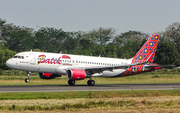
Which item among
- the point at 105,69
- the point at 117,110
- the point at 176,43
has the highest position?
the point at 176,43

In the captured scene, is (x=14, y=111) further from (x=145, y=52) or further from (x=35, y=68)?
(x=145, y=52)

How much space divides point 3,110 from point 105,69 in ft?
78.2

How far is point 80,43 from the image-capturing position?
135375 millimetres

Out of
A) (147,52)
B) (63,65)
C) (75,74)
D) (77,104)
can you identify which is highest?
(147,52)

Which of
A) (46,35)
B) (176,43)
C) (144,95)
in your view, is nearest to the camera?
(144,95)

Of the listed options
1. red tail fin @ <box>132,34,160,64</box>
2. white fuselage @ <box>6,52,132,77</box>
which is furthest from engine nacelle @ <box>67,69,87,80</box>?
red tail fin @ <box>132,34,160,64</box>

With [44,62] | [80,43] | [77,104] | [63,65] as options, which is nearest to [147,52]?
[63,65]

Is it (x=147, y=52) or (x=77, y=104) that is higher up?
(x=147, y=52)

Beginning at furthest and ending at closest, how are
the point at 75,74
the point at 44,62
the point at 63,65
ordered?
the point at 63,65
the point at 44,62
the point at 75,74

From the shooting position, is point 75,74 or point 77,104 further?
point 75,74

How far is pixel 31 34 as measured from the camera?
129m

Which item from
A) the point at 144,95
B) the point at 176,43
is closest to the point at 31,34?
the point at 176,43

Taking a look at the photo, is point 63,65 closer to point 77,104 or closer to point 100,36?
point 77,104

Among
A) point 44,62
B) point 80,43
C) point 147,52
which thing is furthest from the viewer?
point 80,43
